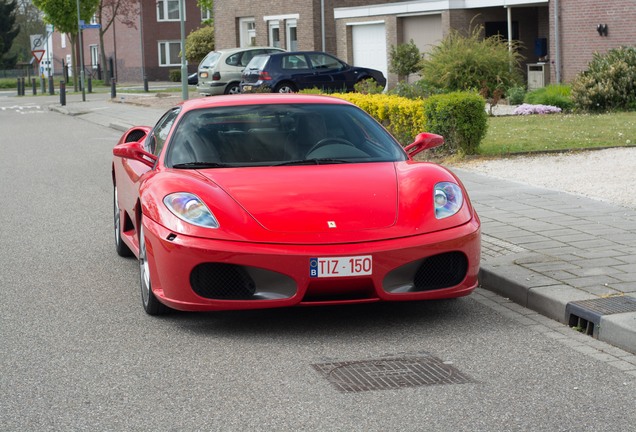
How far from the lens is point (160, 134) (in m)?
8.02

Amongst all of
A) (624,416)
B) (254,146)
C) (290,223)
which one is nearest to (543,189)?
(254,146)

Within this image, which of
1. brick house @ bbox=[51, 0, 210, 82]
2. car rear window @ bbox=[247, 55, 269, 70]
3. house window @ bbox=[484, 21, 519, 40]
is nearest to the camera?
Result: car rear window @ bbox=[247, 55, 269, 70]

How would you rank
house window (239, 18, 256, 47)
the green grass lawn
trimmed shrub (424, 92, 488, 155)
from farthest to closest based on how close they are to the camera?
house window (239, 18, 256, 47) → the green grass lawn → trimmed shrub (424, 92, 488, 155)

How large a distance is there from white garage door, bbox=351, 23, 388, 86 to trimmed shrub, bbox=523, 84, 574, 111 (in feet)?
45.4

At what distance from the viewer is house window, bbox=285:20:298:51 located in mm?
44219

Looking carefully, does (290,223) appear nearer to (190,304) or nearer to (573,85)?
(190,304)

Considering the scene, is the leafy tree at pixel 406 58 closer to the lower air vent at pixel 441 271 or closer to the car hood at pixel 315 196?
the car hood at pixel 315 196

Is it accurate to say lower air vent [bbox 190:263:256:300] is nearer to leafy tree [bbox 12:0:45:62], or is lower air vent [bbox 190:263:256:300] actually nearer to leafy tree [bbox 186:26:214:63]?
leafy tree [bbox 186:26:214:63]

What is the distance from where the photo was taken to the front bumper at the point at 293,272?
614 centimetres

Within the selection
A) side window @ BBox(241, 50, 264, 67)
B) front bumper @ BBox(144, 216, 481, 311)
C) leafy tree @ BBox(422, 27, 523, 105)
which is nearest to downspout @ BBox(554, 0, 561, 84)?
leafy tree @ BBox(422, 27, 523, 105)

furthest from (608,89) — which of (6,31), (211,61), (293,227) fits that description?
(6,31)

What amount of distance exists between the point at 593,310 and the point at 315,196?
5.69 feet

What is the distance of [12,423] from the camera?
187 inches

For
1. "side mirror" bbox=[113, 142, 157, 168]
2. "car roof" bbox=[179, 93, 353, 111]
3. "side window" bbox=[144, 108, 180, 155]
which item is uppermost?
"car roof" bbox=[179, 93, 353, 111]
